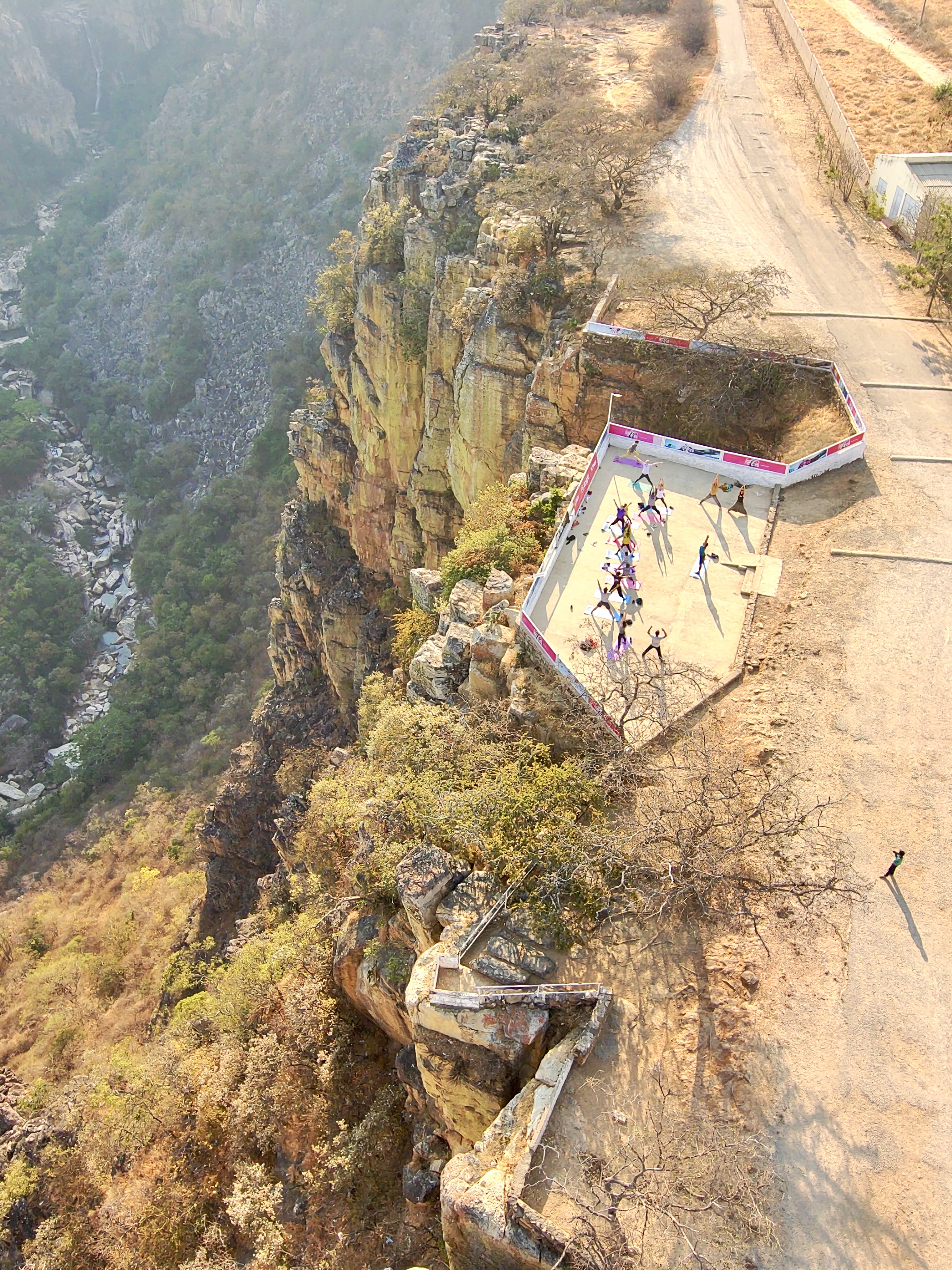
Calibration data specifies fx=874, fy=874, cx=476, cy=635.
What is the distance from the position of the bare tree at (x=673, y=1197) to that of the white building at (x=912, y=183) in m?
30.7

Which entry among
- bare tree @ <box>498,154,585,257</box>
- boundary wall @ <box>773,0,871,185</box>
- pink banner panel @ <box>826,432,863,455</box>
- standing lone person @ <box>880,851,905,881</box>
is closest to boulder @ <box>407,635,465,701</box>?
standing lone person @ <box>880,851,905,881</box>

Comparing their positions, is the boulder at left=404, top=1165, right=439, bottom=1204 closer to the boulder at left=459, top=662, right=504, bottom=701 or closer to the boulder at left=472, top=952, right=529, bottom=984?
the boulder at left=472, top=952, right=529, bottom=984

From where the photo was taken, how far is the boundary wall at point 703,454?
821 inches

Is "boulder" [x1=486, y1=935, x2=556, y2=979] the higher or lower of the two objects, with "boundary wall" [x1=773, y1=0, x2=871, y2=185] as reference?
lower

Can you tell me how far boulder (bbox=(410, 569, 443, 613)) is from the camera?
24.1 metres

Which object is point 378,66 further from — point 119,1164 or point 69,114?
point 119,1164

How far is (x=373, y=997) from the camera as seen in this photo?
1600 centimetres

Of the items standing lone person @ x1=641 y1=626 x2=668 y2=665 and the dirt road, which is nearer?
the dirt road

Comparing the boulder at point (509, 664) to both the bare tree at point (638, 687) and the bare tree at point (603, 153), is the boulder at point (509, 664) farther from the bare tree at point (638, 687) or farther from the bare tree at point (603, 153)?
the bare tree at point (603, 153)

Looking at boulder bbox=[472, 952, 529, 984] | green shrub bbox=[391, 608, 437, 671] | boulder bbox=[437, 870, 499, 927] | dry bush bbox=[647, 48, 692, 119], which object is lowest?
Answer: green shrub bbox=[391, 608, 437, 671]

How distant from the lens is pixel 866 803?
1523cm

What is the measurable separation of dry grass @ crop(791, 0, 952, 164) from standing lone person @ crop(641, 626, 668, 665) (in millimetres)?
28138

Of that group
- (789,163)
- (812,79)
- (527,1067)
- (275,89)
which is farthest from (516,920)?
(275,89)

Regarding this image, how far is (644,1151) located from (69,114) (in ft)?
413
